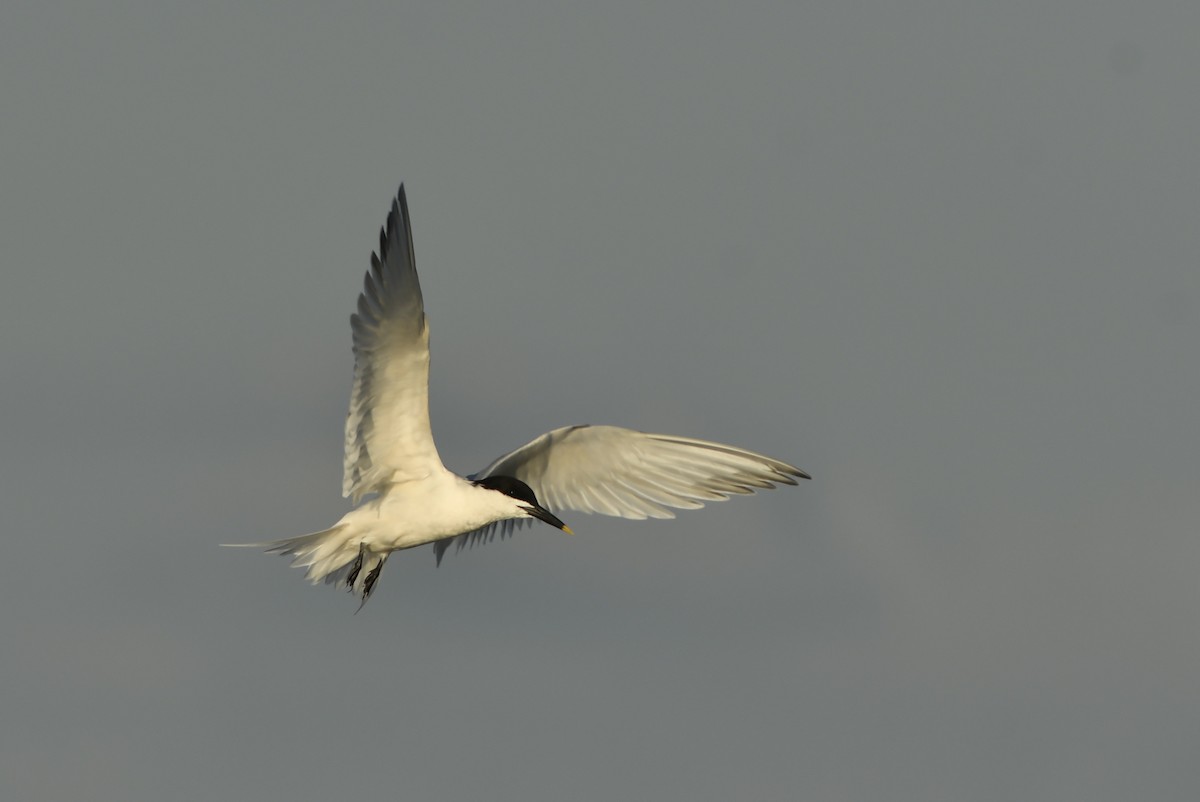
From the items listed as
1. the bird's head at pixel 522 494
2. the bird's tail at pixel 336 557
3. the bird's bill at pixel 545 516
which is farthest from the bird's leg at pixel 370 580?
the bird's bill at pixel 545 516

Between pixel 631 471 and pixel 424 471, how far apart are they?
9.97ft

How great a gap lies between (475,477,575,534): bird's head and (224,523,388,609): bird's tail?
1865mm

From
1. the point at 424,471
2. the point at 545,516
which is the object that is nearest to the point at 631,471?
the point at 545,516

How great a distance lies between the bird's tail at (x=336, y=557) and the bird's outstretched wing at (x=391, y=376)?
25.3 inches

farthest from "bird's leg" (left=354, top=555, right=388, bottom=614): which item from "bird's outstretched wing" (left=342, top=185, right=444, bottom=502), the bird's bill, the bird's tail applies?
the bird's bill

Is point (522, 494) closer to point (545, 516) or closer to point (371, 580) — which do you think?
point (545, 516)

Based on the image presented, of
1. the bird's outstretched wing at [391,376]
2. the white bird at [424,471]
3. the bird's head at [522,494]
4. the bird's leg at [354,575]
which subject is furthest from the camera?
the bird's leg at [354,575]

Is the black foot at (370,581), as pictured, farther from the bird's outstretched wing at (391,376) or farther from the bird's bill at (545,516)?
the bird's bill at (545,516)

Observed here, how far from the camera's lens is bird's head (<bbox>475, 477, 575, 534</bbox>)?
888 inches

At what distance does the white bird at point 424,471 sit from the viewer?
827 inches

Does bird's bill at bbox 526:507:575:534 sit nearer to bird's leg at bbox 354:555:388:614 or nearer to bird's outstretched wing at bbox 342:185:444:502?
bird's outstretched wing at bbox 342:185:444:502

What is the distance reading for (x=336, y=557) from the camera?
23.3 m

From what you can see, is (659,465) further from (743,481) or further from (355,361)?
(355,361)

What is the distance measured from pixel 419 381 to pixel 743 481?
15.2ft
